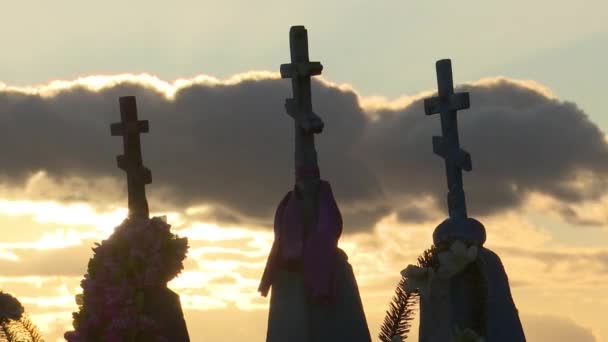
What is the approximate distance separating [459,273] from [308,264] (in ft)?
6.61

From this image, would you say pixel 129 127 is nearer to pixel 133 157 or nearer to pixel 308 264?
pixel 133 157

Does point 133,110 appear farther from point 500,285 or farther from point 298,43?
point 500,285

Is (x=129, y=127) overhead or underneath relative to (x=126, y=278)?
overhead

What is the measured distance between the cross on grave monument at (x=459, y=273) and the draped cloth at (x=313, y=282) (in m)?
1.01

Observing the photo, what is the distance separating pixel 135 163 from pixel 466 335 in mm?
7011

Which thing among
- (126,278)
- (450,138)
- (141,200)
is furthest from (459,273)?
(141,200)

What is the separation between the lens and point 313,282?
1275 centimetres

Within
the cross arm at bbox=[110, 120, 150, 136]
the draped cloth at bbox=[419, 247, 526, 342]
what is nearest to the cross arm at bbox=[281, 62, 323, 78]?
the cross arm at bbox=[110, 120, 150, 136]

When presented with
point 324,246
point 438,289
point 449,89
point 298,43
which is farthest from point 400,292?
point 298,43

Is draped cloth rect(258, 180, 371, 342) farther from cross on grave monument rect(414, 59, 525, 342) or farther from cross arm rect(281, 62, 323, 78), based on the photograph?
cross arm rect(281, 62, 323, 78)

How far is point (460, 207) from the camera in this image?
12633 mm

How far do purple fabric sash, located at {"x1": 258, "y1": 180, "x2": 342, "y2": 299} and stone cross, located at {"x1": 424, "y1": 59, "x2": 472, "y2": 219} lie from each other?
1339 mm

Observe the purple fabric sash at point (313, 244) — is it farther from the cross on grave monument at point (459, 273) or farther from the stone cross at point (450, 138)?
the stone cross at point (450, 138)

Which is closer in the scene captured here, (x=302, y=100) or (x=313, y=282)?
(x=313, y=282)
